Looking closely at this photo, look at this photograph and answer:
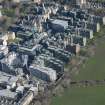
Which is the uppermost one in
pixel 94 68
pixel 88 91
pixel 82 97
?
pixel 94 68

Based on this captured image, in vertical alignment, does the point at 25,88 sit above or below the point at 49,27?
below

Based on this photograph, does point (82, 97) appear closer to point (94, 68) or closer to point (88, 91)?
point (88, 91)

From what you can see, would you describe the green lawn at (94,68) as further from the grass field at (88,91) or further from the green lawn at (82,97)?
the green lawn at (82,97)

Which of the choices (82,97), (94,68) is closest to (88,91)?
(82,97)

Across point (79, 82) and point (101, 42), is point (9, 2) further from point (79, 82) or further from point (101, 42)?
point (79, 82)

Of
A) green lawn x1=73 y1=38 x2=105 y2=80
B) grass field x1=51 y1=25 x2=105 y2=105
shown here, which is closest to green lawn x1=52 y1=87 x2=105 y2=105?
grass field x1=51 y1=25 x2=105 y2=105

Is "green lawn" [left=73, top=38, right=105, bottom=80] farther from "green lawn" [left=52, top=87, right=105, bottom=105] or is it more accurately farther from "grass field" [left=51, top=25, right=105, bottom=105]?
"green lawn" [left=52, top=87, right=105, bottom=105]

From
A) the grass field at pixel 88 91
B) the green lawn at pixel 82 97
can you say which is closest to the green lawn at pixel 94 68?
the grass field at pixel 88 91

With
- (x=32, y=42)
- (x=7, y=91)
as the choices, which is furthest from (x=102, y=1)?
(x=7, y=91)
